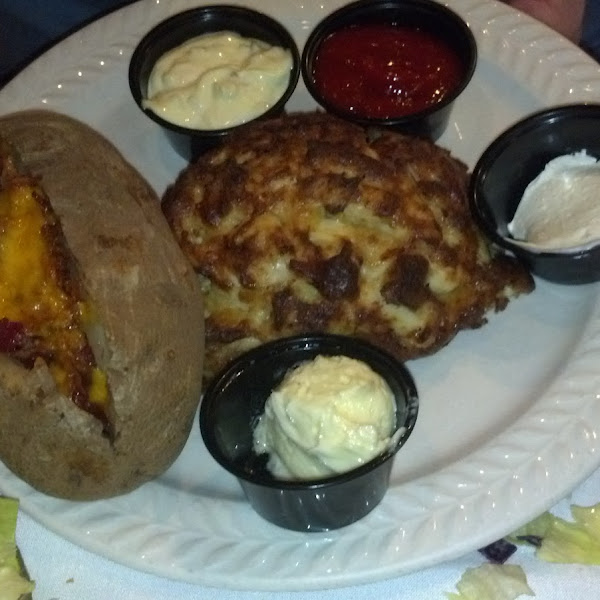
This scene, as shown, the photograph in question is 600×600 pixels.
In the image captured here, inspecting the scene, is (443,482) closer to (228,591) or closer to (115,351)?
(228,591)

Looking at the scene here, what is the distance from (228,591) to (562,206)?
4.14ft

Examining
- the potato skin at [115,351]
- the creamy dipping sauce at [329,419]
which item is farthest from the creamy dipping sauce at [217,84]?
the creamy dipping sauce at [329,419]

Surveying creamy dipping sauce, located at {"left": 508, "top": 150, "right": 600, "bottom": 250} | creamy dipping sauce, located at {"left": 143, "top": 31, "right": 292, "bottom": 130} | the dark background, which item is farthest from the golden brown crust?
the dark background

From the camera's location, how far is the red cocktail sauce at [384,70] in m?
2.71

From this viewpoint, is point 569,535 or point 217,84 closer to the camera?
point 569,535

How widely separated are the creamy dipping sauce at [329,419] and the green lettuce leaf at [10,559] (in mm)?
630

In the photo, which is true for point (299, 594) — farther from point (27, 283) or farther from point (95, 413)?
point (27, 283)

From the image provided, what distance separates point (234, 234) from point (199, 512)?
2.18ft

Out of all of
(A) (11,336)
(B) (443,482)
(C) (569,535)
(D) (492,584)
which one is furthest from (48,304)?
(C) (569,535)

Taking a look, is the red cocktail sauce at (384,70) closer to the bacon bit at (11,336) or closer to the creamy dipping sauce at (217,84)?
the creamy dipping sauce at (217,84)

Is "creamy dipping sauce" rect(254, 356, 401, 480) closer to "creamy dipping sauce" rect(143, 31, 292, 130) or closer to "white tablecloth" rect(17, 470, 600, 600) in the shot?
"white tablecloth" rect(17, 470, 600, 600)

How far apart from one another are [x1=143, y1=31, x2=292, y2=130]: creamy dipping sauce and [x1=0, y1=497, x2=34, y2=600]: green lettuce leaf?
3.87 ft

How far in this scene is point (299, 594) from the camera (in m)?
2.08

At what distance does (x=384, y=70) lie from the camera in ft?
9.09
